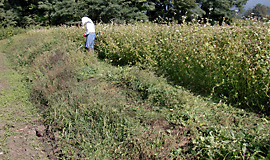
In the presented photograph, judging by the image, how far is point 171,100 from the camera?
4.45 m

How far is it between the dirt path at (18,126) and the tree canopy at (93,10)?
1707 cm

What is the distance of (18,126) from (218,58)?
4602 millimetres

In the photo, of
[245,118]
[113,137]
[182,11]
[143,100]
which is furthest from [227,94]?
[182,11]

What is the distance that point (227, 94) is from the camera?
16.2 feet

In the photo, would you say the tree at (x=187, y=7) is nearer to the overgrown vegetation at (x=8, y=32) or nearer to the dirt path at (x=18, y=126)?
the overgrown vegetation at (x=8, y=32)

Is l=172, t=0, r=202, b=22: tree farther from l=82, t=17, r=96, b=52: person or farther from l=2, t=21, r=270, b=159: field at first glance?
l=2, t=21, r=270, b=159: field

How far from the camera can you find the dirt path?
382 centimetres

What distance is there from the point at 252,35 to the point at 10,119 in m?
5.84

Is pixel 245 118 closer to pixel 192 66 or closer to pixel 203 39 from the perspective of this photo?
pixel 192 66

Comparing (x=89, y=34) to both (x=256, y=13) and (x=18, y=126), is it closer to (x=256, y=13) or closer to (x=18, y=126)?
(x=18, y=126)

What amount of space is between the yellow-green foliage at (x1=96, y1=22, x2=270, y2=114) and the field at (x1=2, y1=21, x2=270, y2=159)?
24 mm

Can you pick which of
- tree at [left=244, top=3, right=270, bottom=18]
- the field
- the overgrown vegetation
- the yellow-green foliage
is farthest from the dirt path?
the overgrown vegetation

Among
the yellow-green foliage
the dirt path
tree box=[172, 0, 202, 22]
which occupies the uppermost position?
the yellow-green foliage

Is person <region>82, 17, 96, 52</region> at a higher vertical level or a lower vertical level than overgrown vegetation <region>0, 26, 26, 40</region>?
higher
